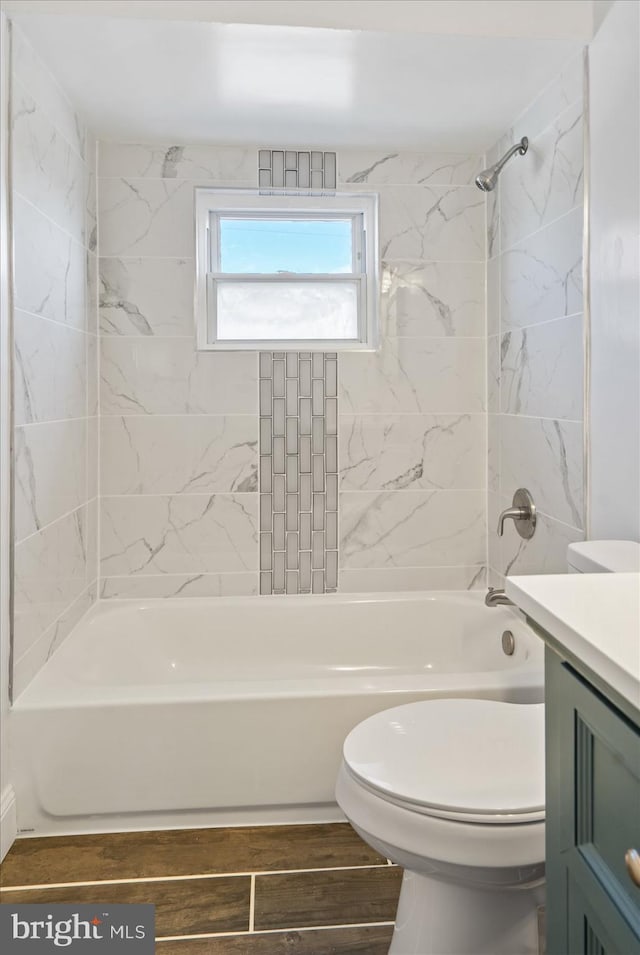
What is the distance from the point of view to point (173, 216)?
9.11 ft

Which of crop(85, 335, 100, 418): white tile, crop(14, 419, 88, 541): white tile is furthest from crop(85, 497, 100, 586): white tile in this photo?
crop(85, 335, 100, 418): white tile

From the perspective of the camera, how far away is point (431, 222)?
287cm

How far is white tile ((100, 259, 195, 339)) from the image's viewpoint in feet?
9.09

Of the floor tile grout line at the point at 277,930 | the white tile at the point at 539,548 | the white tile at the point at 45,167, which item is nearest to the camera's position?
the floor tile grout line at the point at 277,930

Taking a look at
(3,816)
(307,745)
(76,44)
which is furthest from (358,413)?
(3,816)

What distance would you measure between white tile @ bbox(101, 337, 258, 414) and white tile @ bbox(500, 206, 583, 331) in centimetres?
103

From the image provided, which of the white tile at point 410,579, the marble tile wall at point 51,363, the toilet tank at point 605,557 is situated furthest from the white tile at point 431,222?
A: the toilet tank at point 605,557

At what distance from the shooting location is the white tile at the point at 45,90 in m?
1.95

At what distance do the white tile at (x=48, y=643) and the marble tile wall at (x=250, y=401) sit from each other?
0.76 feet

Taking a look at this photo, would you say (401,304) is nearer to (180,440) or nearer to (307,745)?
(180,440)

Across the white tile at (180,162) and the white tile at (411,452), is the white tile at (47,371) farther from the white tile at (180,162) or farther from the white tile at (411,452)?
the white tile at (411,452)

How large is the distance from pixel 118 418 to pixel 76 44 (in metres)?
1.28

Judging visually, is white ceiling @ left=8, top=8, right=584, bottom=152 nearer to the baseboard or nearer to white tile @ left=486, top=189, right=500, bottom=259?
white tile @ left=486, top=189, right=500, bottom=259

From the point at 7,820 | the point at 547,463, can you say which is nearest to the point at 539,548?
the point at 547,463
